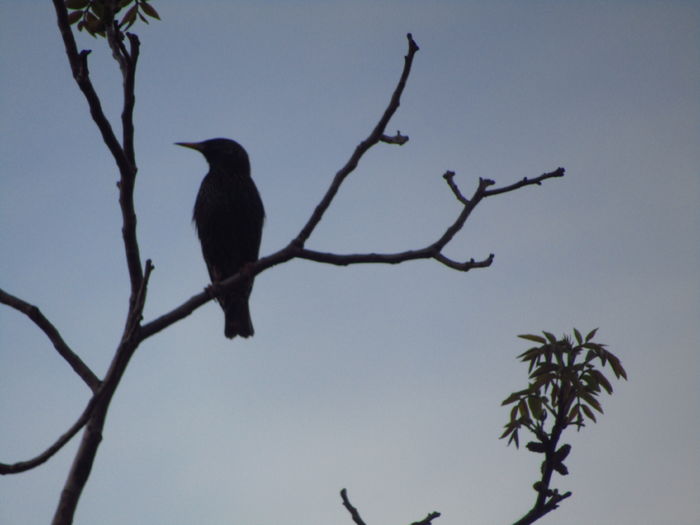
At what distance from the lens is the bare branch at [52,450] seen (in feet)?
6.86

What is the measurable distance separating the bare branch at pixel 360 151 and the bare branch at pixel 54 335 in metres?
0.93

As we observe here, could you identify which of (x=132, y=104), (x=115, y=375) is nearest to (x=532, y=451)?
(x=115, y=375)

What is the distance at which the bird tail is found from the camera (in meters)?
6.46

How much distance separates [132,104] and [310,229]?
81 centimetres

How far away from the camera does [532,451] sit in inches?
101

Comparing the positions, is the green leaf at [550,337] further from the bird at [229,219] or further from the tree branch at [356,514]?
the bird at [229,219]

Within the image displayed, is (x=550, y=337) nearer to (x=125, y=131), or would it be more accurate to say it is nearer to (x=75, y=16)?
(x=125, y=131)

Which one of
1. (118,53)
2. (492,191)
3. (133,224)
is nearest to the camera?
(133,224)

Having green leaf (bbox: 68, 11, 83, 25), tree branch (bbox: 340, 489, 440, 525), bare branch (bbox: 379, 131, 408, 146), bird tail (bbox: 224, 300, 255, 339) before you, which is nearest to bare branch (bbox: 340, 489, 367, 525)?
tree branch (bbox: 340, 489, 440, 525)

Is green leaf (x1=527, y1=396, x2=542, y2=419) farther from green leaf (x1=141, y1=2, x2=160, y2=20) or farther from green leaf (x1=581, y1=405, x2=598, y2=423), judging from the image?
green leaf (x1=141, y1=2, x2=160, y2=20)

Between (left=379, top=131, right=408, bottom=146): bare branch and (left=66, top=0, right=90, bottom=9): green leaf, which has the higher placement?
(left=66, top=0, right=90, bottom=9): green leaf

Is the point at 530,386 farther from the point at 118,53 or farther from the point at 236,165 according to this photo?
the point at 236,165

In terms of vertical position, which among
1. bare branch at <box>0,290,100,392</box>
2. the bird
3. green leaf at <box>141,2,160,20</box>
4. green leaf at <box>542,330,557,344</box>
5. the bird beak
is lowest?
green leaf at <box>542,330,557,344</box>

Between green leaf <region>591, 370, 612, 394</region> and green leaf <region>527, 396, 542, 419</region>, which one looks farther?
green leaf <region>591, 370, 612, 394</region>
